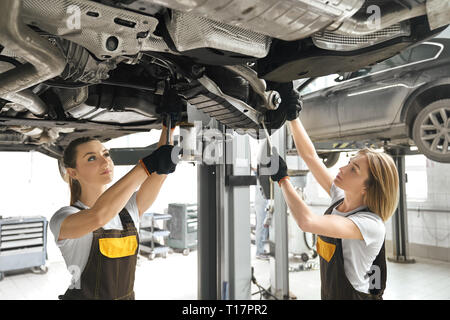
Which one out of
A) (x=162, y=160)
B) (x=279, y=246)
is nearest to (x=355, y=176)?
(x=162, y=160)

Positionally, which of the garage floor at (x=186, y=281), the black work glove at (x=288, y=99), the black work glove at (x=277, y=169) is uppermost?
the black work glove at (x=288, y=99)

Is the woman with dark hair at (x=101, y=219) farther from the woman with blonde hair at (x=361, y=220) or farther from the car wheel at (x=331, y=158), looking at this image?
the car wheel at (x=331, y=158)

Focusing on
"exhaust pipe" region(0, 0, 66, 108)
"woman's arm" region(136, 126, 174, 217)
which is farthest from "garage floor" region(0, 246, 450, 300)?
"exhaust pipe" region(0, 0, 66, 108)

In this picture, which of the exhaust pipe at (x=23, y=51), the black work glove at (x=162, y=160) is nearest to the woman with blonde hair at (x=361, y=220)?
the black work glove at (x=162, y=160)

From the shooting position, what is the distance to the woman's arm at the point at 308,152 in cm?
151

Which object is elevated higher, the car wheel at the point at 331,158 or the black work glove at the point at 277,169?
the car wheel at the point at 331,158

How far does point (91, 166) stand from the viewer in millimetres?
1276

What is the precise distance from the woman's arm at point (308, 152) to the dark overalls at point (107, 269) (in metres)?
0.89

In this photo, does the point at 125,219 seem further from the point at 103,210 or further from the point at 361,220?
the point at 361,220

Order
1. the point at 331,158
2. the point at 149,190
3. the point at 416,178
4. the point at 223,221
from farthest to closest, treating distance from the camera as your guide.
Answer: the point at 416,178
the point at 331,158
the point at 223,221
the point at 149,190

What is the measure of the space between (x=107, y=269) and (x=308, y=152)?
103 cm

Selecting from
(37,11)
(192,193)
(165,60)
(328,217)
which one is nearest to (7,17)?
(37,11)

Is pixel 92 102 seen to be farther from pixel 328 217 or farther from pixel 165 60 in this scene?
pixel 328 217

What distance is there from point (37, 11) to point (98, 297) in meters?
1.01
